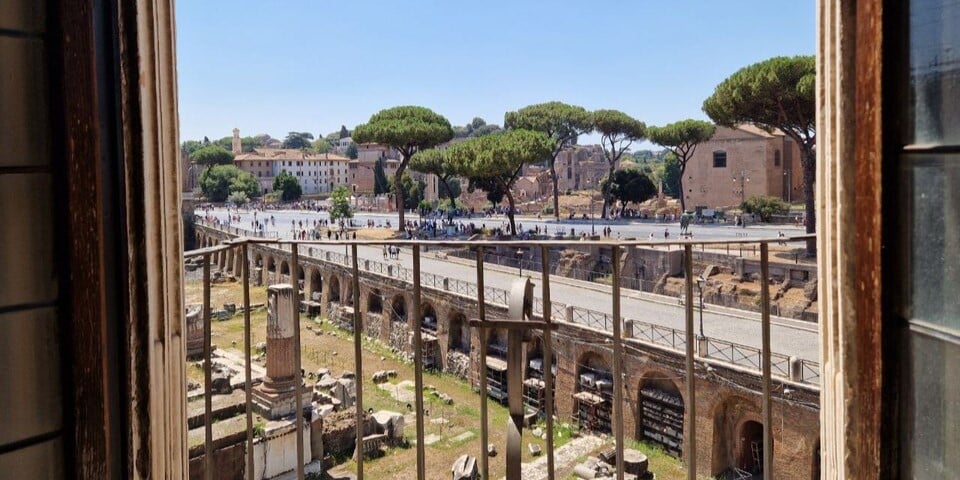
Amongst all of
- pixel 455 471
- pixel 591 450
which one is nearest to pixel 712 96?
pixel 591 450

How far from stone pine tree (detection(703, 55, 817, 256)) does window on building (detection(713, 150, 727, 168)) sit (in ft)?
37.7

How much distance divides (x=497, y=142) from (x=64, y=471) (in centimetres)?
2289

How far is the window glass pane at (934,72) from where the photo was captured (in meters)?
0.84

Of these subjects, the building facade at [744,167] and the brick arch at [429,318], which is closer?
the brick arch at [429,318]

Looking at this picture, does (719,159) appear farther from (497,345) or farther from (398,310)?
(497,345)

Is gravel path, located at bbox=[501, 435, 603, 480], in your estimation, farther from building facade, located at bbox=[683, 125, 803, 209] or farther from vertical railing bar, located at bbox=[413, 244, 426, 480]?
building facade, located at bbox=[683, 125, 803, 209]

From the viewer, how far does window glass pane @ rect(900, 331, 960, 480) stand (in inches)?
33.8

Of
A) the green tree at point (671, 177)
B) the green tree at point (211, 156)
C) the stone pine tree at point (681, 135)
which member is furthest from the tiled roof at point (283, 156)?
the stone pine tree at point (681, 135)

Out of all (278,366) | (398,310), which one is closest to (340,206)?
(398,310)

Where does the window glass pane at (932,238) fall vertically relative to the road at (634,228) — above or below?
above

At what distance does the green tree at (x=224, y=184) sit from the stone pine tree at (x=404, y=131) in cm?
2344

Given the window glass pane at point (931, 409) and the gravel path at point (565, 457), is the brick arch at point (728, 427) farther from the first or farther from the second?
the window glass pane at point (931, 409)

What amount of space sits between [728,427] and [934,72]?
391 inches

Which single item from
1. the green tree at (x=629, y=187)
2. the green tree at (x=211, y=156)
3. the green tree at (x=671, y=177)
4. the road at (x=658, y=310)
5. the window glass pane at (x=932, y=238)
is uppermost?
the green tree at (x=211, y=156)
